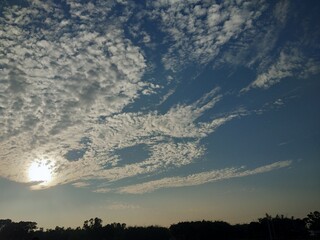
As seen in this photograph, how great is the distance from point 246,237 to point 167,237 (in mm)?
30888

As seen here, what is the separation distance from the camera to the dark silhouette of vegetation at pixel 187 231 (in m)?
108

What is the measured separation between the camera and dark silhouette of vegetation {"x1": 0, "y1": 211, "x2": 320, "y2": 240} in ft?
354

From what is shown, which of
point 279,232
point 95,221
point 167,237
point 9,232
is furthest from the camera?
point 9,232

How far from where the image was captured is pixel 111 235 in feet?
407

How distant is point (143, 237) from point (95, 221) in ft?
77.0

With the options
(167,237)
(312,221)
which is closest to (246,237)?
(167,237)

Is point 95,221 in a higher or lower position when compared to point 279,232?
higher

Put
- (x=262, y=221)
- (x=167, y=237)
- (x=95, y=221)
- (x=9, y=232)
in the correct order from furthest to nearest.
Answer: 1. (x=9, y=232)
2. (x=95, y=221)
3. (x=167, y=237)
4. (x=262, y=221)

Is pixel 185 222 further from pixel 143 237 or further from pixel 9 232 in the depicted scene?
pixel 9 232

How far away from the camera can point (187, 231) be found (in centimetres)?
11269

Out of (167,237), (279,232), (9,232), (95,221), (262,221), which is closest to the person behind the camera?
(262,221)

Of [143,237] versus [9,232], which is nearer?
[143,237]

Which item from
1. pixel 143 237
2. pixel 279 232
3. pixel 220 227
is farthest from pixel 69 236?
pixel 279 232

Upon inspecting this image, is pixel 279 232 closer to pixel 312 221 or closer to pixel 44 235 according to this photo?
pixel 312 221
